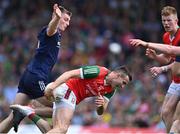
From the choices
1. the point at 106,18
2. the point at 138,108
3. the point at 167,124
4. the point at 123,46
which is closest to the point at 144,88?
the point at 138,108

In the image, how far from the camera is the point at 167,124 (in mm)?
13656

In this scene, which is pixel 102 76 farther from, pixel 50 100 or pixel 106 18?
pixel 106 18

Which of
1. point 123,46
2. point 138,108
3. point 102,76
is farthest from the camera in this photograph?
point 123,46

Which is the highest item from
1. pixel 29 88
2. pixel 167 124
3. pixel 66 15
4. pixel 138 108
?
pixel 66 15

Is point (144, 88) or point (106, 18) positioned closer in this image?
point (144, 88)

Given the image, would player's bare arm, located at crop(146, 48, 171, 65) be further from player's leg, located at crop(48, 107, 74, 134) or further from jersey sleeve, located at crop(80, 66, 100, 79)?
player's leg, located at crop(48, 107, 74, 134)

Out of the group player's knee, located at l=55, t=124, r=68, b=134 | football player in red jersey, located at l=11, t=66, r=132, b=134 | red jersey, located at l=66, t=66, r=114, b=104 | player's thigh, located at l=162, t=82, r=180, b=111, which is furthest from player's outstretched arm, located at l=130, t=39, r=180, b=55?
player's knee, located at l=55, t=124, r=68, b=134

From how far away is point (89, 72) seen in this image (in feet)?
41.9

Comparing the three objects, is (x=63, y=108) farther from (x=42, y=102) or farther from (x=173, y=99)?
(x=173, y=99)

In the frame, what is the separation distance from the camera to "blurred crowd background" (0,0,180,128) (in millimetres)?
19703

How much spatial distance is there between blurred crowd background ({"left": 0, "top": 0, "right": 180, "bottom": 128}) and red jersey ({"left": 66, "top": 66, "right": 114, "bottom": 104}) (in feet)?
19.9

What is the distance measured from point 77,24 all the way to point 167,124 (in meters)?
9.87

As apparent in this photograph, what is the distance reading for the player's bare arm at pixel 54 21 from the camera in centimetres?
1298

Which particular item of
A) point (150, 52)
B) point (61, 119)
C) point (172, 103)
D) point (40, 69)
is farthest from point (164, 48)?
point (40, 69)
